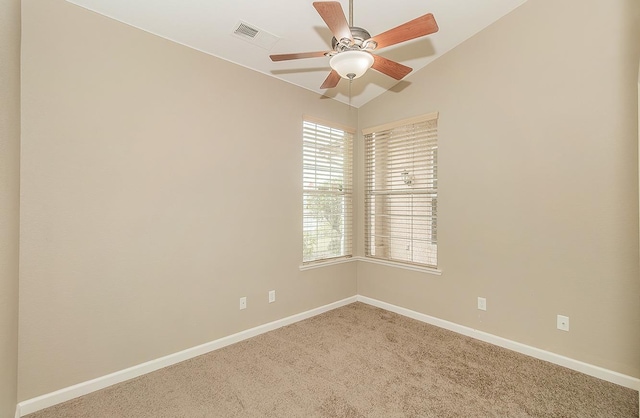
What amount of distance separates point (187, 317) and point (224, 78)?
2.21 meters

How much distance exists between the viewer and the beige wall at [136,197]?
6.75ft

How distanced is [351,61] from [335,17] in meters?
0.29

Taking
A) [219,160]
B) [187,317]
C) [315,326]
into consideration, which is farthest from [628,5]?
[187,317]

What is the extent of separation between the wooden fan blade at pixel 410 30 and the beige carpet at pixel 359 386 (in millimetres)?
2333

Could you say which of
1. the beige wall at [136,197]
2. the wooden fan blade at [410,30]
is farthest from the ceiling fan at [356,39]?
the beige wall at [136,197]

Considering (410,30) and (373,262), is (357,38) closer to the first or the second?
(410,30)

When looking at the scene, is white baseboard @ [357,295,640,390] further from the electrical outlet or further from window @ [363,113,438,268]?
window @ [363,113,438,268]

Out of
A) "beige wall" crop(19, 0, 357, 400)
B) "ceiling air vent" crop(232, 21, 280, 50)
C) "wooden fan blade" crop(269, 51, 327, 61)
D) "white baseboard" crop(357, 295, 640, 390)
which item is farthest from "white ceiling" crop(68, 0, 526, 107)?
"white baseboard" crop(357, 295, 640, 390)

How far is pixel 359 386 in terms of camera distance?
7.63 ft

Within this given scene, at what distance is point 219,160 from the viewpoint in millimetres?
2920

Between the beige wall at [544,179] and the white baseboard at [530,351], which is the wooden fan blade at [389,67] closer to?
the beige wall at [544,179]

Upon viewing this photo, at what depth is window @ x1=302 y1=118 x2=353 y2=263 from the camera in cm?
369

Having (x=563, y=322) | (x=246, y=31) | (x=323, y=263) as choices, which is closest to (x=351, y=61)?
(x=246, y=31)

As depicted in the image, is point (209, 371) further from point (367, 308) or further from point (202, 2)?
point (202, 2)
